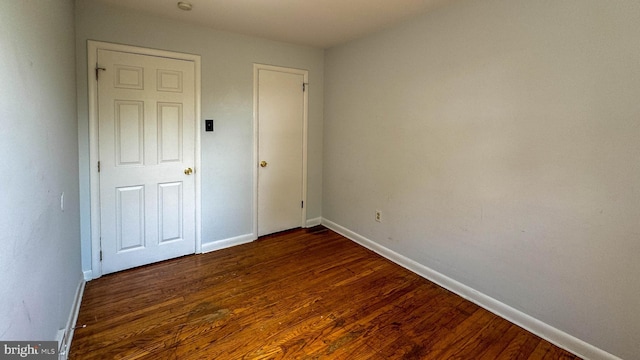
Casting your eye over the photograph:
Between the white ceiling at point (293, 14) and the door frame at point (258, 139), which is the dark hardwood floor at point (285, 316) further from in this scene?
the white ceiling at point (293, 14)

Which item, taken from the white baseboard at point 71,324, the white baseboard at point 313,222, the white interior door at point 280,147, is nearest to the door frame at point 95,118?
the white baseboard at point 71,324

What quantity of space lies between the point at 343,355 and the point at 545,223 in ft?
5.01

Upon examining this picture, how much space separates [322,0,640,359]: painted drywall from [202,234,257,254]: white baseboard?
5.10 feet

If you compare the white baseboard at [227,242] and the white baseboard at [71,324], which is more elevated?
the white baseboard at [227,242]

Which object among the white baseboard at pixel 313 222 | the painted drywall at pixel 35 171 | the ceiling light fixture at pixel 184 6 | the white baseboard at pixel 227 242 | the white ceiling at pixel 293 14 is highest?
the white ceiling at pixel 293 14

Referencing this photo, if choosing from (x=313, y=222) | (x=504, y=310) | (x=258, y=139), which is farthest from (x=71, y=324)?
(x=504, y=310)

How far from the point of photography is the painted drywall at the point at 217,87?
2.50 metres

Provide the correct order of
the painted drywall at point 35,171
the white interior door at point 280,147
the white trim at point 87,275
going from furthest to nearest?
1. the white interior door at point 280,147
2. the white trim at point 87,275
3. the painted drywall at point 35,171

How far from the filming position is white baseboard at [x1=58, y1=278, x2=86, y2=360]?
169 cm

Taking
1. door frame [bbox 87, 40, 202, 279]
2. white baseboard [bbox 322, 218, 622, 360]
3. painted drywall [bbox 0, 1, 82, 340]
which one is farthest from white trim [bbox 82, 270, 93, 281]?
white baseboard [bbox 322, 218, 622, 360]

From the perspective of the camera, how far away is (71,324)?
6.37 feet

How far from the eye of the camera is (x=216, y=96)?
10.1 ft

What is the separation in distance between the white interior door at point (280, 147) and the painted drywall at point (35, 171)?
5.83 feet

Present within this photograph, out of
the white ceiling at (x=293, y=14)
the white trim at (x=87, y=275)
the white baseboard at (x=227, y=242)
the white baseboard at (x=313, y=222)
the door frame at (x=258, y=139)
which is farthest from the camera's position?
the white baseboard at (x=313, y=222)
